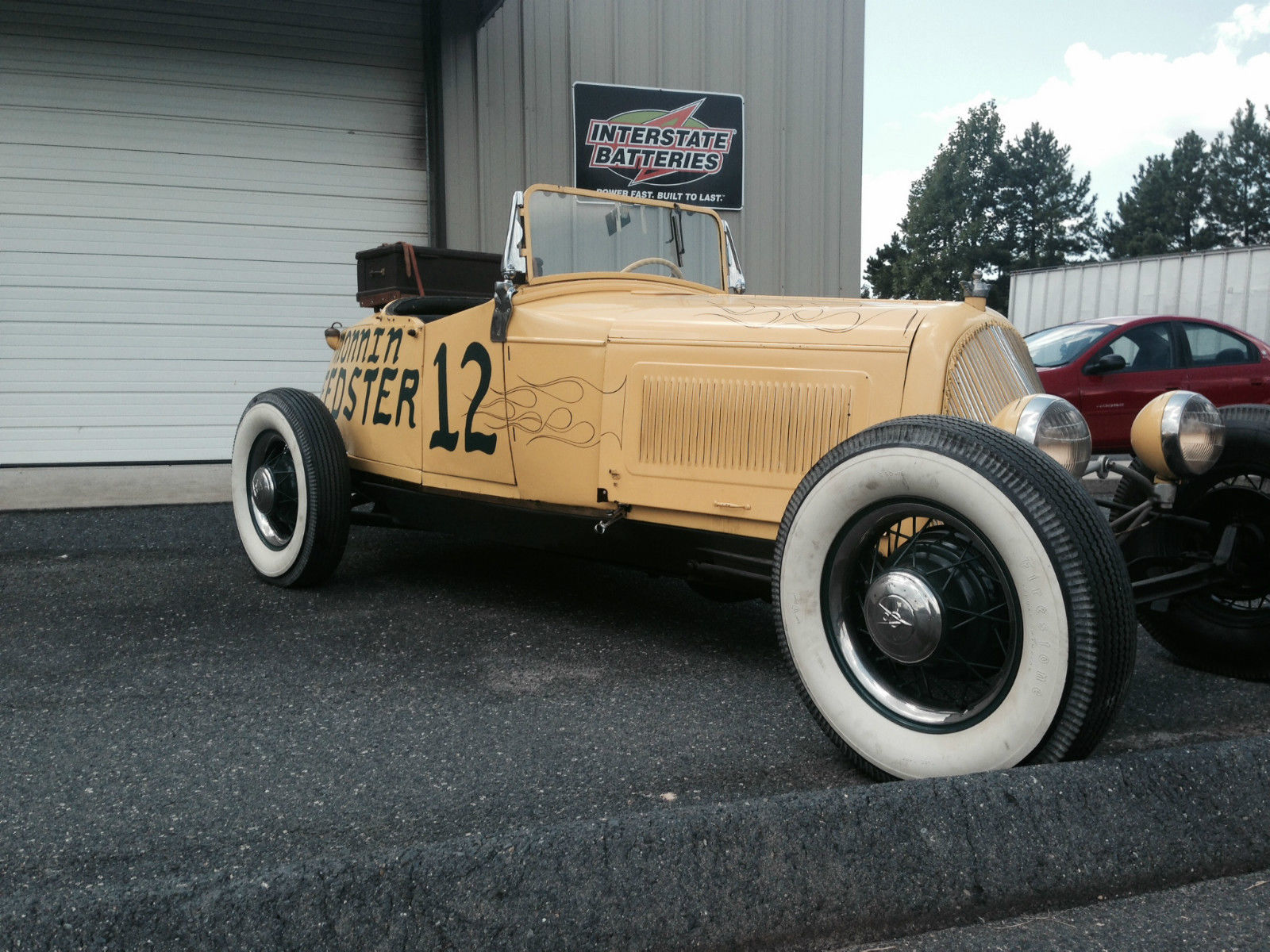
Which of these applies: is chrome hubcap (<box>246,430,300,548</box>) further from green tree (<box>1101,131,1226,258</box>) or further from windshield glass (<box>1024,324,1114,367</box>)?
green tree (<box>1101,131,1226,258</box>)

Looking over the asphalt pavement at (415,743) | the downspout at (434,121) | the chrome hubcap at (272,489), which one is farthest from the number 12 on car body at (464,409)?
the downspout at (434,121)

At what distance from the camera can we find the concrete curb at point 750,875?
1.69 m

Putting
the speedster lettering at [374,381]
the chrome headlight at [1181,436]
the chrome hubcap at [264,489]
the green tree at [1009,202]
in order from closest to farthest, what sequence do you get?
1. the chrome headlight at [1181,436]
2. the speedster lettering at [374,381]
3. the chrome hubcap at [264,489]
4. the green tree at [1009,202]

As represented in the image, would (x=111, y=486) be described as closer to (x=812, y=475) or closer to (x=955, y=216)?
(x=812, y=475)

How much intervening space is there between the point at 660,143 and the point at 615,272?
5.51 m

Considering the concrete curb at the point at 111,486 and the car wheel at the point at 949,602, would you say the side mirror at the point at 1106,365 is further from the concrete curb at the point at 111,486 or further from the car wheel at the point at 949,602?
the concrete curb at the point at 111,486

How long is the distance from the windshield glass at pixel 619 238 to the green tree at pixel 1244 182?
6499 centimetres

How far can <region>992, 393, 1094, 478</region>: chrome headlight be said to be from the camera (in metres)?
2.67

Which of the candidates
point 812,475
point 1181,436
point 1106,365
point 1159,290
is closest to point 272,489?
point 812,475

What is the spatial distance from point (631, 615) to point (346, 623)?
3.62 ft

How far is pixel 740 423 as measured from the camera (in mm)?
3195

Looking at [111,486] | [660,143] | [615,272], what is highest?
[660,143]

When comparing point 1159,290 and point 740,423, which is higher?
point 1159,290

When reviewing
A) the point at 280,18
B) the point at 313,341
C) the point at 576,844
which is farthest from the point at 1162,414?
the point at 280,18
